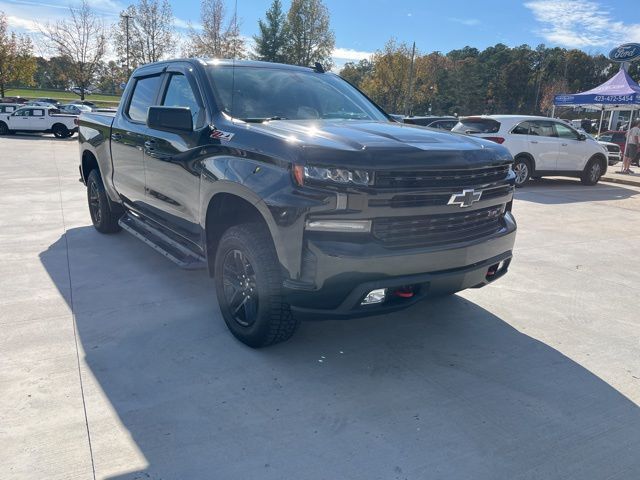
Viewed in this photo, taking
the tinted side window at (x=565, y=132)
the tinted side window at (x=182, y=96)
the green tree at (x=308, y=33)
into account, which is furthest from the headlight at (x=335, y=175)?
the green tree at (x=308, y=33)

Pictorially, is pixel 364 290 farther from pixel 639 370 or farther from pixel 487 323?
pixel 639 370

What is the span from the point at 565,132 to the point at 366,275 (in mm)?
11458

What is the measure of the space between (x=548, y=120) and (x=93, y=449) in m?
12.3

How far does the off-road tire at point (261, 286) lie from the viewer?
3055mm

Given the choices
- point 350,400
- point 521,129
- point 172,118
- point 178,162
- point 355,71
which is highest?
point 355,71

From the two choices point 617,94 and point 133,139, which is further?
point 617,94

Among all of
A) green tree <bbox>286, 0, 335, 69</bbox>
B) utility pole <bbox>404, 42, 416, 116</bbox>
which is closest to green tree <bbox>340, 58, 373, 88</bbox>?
green tree <bbox>286, 0, 335, 69</bbox>

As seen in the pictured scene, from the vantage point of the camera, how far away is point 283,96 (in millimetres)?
4051

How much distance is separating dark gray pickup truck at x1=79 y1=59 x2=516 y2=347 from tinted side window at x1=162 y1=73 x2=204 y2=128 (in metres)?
0.02

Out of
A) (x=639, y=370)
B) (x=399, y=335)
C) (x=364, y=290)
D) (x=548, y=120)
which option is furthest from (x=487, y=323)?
(x=548, y=120)

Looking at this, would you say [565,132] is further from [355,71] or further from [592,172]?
[355,71]

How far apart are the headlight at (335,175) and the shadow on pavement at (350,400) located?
48.0 inches

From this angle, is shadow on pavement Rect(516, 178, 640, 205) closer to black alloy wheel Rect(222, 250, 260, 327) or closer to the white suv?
the white suv

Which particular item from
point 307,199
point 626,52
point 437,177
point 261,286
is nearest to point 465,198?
point 437,177
